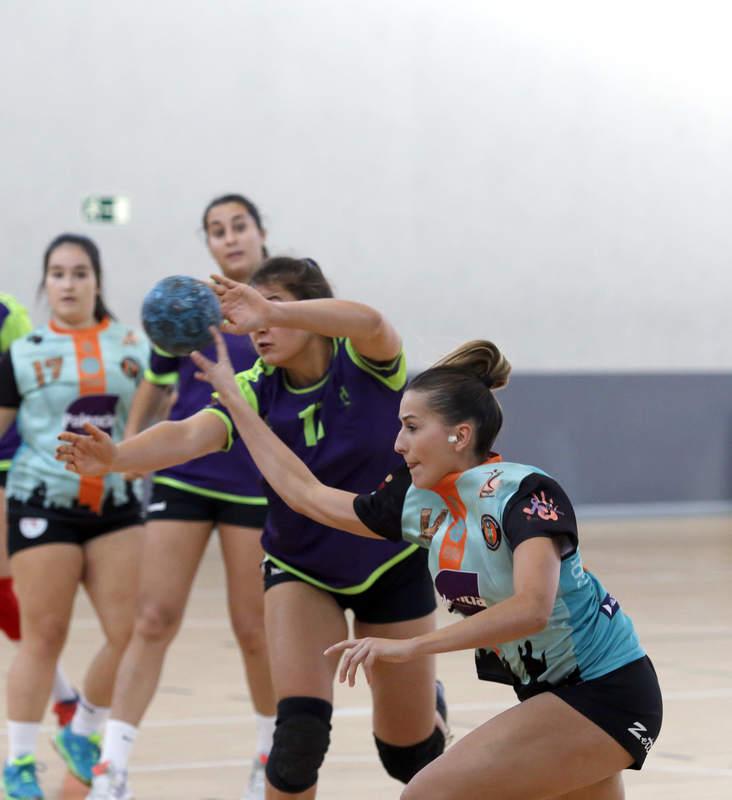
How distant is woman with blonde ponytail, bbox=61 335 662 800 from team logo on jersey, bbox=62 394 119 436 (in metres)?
1.56

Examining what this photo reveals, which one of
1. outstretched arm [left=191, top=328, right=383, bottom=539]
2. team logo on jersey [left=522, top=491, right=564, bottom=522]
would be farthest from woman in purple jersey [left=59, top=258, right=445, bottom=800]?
team logo on jersey [left=522, top=491, right=564, bottom=522]

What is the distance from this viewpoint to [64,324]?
4.45m

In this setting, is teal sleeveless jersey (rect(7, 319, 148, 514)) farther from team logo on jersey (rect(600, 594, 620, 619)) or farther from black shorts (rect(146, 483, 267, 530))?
team logo on jersey (rect(600, 594, 620, 619))

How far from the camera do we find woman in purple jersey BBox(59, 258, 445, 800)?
3.17 metres

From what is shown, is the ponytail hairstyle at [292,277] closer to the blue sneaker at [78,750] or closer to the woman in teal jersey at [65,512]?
the woman in teal jersey at [65,512]

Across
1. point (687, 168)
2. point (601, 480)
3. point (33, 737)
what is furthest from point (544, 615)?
point (687, 168)

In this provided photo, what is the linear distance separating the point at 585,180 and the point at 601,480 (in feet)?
8.29

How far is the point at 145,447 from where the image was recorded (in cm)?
318

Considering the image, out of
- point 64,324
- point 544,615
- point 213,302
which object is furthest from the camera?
point 64,324

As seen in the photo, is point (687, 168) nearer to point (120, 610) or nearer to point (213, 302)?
point (120, 610)

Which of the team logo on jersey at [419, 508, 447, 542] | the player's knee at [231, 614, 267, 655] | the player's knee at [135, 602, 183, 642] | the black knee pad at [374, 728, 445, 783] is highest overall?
the team logo on jersey at [419, 508, 447, 542]

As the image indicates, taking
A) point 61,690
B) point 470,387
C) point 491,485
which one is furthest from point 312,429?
point 61,690

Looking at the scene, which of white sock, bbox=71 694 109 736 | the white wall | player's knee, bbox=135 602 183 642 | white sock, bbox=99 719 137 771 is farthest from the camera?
the white wall

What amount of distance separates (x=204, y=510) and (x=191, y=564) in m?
0.17
